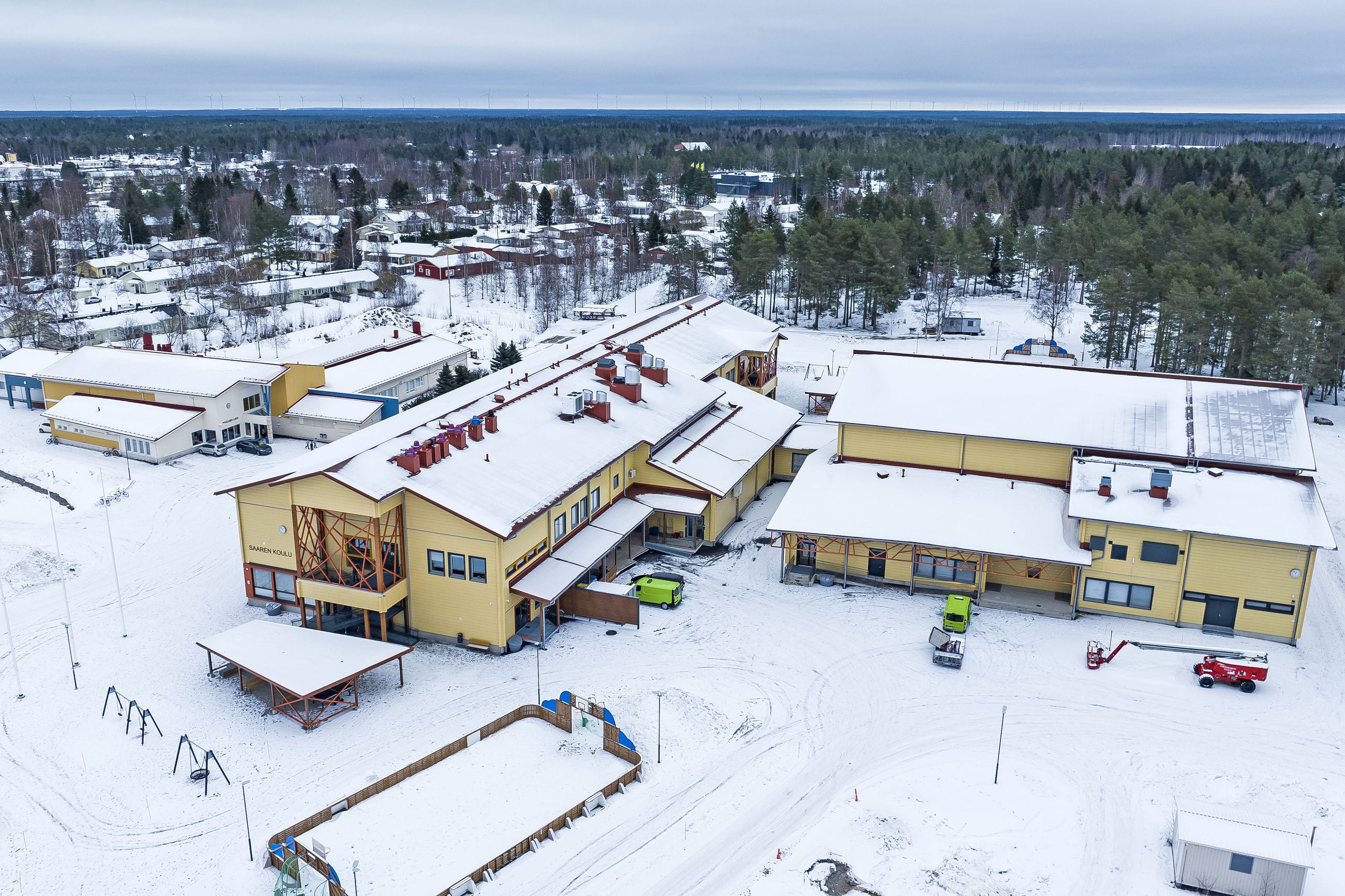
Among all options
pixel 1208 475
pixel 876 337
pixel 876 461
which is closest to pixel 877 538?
pixel 876 461

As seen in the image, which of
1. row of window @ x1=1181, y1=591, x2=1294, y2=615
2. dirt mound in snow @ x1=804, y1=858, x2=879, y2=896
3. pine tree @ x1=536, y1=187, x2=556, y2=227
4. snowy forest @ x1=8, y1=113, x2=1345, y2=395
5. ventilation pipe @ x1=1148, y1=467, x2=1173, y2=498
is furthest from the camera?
pine tree @ x1=536, y1=187, x2=556, y2=227

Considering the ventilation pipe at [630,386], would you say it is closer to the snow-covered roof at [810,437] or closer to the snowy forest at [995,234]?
the snow-covered roof at [810,437]

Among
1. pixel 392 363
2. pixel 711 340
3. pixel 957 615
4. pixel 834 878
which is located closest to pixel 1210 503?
pixel 957 615

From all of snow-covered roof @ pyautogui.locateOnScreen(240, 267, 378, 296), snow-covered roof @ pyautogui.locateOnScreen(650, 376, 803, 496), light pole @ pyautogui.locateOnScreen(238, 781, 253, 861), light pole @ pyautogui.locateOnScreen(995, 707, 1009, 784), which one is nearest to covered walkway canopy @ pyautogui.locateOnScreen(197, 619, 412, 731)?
light pole @ pyautogui.locateOnScreen(238, 781, 253, 861)

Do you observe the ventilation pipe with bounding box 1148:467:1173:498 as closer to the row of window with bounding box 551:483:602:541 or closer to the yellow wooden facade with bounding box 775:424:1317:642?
the yellow wooden facade with bounding box 775:424:1317:642

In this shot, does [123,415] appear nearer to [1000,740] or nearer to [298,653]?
[298,653]

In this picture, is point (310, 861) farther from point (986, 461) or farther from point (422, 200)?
point (422, 200)

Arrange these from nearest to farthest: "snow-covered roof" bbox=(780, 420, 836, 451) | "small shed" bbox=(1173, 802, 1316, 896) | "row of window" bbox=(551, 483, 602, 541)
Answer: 1. "small shed" bbox=(1173, 802, 1316, 896)
2. "row of window" bbox=(551, 483, 602, 541)
3. "snow-covered roof" bbox=(780, 420, 836, 451)
